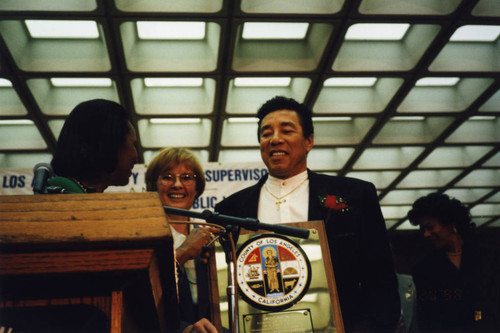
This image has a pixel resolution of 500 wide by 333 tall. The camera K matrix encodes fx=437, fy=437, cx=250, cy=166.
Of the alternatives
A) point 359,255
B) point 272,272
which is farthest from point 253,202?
point 272,272

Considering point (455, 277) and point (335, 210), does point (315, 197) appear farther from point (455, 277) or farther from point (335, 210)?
point (455, 277)

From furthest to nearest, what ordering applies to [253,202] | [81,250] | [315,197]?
[253,202] → [315,197] → [81,250]

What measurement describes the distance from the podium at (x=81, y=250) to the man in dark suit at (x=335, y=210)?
110 cm

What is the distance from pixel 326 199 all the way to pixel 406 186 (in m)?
8.75

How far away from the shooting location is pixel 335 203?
67.8 inches

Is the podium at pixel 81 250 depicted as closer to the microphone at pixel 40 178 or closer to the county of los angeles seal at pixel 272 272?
the microphone at pixel 40 178

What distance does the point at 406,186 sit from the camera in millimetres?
9875

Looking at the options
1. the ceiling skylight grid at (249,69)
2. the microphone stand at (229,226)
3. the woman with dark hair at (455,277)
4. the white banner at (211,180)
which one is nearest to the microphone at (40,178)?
the microphone stand at (229,226)

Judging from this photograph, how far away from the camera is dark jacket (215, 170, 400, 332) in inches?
59.2

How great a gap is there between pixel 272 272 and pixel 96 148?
0.63 meters

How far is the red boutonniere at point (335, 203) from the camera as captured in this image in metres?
1.72

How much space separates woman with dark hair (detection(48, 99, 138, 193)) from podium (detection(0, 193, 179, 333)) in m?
0.54

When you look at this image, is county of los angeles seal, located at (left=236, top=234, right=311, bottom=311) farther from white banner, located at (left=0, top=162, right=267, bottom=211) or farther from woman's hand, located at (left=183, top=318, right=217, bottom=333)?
white banner, located at (left=0, top=162, right=267, bottom=211)

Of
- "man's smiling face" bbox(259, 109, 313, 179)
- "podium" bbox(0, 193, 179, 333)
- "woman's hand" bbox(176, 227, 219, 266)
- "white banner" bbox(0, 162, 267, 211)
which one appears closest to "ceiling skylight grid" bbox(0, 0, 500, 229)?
"white banner" bbox(0, 162, 267, 211)
